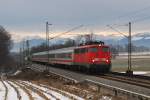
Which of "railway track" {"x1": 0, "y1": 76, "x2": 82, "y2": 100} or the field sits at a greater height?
"railway track" {"x1": 0, "y1": 76, "x2": 82, "y2": 100}

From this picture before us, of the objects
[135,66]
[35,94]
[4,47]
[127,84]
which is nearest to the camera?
[35,94]

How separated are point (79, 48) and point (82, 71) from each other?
2860 millimetres

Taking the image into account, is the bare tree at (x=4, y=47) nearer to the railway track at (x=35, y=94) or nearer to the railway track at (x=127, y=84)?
the railway track at (x=127, y=84)

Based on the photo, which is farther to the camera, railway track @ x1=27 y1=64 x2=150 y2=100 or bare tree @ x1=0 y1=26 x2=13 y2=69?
bare tree @ x1=0 y1=26 x2=13 y2=69

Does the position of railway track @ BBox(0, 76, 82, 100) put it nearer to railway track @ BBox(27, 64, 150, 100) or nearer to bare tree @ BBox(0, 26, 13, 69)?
railway track @ BBox(27, 64, 150, 100)

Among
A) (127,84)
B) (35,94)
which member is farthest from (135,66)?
(35,94)

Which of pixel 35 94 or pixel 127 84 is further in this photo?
pixel 127 84

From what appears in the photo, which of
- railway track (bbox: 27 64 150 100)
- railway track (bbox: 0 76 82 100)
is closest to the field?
railway track (bbox: 27 64 150 100)

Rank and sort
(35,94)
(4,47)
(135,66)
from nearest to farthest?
1. (35,94)
2. (135,66)
3. (4,47)

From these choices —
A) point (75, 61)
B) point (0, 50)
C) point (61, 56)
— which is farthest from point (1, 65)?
point (75, 61)

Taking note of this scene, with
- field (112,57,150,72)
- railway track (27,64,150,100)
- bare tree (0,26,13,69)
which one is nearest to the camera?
railway track (27,64,150,100)

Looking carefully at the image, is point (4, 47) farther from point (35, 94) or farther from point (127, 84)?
point (35, 94)

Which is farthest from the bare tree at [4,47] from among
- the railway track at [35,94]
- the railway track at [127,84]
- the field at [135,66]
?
the railway track at [35,94]

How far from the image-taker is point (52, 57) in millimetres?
84750
